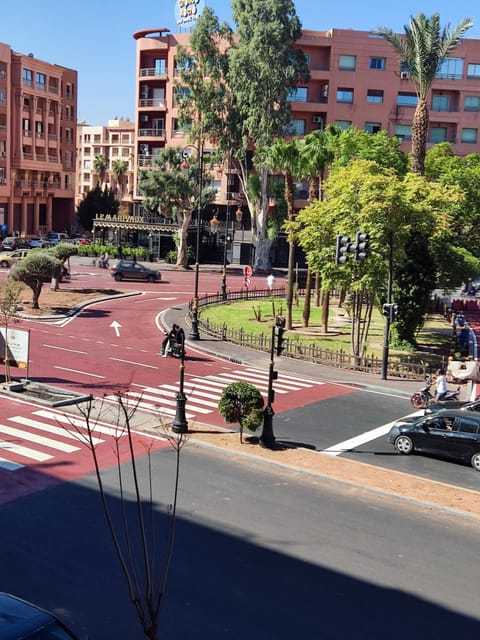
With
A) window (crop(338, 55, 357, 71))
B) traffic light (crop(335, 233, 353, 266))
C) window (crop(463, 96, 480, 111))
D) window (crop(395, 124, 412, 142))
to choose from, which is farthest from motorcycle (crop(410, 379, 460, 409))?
window (crop(338, 55, 357, 71))

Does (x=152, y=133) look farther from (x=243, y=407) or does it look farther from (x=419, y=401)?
(x=243, y=407)

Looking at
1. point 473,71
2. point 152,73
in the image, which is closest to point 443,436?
point 473,71

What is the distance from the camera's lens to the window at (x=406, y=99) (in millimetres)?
74625

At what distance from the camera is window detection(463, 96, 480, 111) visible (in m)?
73.9

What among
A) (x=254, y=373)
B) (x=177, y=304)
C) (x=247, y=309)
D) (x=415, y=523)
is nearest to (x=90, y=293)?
(x=177, y=304)

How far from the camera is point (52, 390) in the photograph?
23.4 m

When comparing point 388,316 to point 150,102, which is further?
point 150,102

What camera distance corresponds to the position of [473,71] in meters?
73.8

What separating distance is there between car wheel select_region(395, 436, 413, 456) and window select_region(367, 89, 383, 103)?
62204 millimetres

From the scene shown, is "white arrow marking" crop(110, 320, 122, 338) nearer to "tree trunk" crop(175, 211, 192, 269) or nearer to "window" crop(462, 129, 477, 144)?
"tree trunk" crop(175, 211, 192, 269)

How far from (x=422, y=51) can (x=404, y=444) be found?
24.7m

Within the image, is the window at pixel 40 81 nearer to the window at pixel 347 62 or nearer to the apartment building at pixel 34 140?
the apartment building at pixel 34 140

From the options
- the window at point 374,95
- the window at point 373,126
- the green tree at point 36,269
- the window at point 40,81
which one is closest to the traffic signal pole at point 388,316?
the green tree at point 36,269

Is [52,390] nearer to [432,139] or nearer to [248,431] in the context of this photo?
[248,431]
